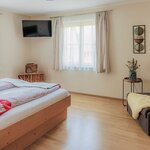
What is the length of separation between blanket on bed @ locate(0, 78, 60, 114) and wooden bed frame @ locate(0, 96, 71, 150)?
24 centimetres

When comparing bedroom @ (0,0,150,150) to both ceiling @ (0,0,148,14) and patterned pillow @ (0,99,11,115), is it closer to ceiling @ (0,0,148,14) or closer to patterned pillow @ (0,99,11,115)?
ceiling @ (0,0,148,14)

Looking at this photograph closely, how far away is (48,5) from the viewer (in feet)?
14.6

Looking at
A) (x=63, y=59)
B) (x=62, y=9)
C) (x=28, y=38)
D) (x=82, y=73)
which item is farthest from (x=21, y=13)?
(x=82, y=73)

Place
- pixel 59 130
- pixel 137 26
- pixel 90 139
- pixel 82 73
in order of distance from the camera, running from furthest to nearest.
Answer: pixel 82 73 → pixel 137 26 → pixel 59 130 → pixel 90 139

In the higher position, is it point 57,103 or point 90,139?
point 57,103

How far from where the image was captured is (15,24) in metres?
5.22

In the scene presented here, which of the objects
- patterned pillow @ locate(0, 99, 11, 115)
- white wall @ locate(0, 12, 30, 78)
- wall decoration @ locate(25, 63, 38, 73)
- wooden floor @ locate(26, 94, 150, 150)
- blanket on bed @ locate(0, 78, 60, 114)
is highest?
white wall @ locate(0, 12, 30, 78)

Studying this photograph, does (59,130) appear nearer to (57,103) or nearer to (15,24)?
(57,103)

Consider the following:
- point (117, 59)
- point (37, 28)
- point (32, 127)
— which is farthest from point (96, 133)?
point (37, 28)

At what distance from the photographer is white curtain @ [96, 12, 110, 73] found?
4473 millimetres

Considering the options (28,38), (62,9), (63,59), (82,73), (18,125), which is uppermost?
(62,9)

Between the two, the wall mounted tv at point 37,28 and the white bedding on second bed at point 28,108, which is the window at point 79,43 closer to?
the wall mounted tv at point 37,28

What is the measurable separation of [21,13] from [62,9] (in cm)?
125

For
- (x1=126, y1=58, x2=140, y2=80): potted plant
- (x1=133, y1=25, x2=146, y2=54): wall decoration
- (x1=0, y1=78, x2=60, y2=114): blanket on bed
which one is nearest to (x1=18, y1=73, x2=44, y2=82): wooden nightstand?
(x1=0, y1=78, x2=60, y2=114): blanket on bed
